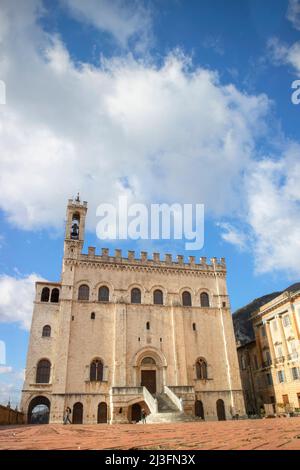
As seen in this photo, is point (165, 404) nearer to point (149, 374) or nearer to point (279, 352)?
point (149, 374)

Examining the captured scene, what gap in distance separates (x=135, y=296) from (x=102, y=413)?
9.82 meters

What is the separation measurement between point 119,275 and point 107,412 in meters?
11.2

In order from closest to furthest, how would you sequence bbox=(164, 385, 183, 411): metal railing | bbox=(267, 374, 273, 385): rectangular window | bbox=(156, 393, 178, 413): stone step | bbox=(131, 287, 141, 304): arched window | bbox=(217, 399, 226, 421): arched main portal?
bbox=(156, 393, 178, 413): stone step, bbox=(164, 385, 183, 411): metal railing, bbox=(217, 399, 226, 421): arched main portal, bbox=(131, 287, 141, 304): arched window, bbox=(267, 374, 273, 385): rectangular window

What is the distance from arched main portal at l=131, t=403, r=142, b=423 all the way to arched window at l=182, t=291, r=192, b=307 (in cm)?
980

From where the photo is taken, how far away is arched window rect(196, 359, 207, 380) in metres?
29.5

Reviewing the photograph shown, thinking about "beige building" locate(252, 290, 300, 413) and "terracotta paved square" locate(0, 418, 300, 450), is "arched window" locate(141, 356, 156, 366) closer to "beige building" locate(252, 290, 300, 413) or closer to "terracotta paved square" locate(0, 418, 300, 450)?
"beige building" locate(252, 290, 300, 413)

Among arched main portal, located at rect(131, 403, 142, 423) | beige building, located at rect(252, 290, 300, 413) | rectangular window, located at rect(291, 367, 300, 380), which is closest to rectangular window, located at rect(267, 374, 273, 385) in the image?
beige building, located at rect(252, 290, 300, 413)

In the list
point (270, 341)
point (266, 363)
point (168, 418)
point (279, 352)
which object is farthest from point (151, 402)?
point (266, 363)

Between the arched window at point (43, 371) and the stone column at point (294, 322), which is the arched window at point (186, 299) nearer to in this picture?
the stone column at point (294, 322)

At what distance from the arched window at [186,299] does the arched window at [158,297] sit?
7.11ft

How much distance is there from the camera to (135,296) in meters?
31.2
